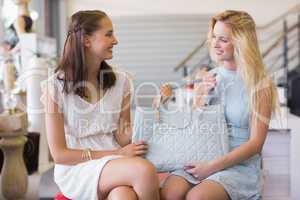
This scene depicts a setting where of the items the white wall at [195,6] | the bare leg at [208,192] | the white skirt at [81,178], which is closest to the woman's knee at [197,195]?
the bare leg at [208,192]

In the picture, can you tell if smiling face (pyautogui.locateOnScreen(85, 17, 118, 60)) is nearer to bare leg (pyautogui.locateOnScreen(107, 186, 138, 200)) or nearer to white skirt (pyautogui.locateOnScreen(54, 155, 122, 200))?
white skirt (pyautogui.locateOnScreen(54, 155, 122, 200))

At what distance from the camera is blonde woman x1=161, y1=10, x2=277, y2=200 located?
139cm

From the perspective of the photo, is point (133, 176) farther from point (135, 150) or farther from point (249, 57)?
point (249, 57)

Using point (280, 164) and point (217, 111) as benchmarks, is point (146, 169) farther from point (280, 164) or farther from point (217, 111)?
point (280, 164)

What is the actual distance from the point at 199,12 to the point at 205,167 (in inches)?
199

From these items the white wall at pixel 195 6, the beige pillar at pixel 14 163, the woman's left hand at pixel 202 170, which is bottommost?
the beige pillar at pixel 14 163

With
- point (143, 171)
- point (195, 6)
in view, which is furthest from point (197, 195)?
point (195, 6)

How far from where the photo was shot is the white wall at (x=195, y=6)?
620 centimetres

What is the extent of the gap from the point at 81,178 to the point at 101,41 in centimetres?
43

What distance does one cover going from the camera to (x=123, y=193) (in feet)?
3.92

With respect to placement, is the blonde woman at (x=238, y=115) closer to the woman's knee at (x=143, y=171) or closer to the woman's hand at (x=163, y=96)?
the woman's hand at (x=163, y=96)

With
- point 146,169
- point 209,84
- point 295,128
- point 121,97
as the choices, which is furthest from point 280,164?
point 146,169

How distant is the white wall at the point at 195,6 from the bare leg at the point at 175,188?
5.02 meters

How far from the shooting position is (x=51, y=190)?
2789mm
